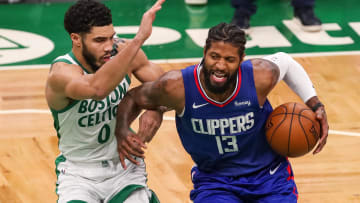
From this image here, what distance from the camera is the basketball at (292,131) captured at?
525cm

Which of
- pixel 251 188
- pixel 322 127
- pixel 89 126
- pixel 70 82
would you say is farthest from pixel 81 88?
pixel 322 127

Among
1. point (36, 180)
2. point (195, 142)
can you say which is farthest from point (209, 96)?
point (36, 180)

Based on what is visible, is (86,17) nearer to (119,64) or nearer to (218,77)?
(119,64)

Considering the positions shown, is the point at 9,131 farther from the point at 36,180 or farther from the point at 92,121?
the point at 92,121

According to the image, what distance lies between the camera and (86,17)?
4906 mm

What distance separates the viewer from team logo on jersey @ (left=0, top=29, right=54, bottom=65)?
9672mm

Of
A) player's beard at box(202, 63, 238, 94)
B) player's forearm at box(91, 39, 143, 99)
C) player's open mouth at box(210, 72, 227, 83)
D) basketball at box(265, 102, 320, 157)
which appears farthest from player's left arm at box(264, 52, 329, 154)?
player's forearm at box(91, 39, 143, 99)

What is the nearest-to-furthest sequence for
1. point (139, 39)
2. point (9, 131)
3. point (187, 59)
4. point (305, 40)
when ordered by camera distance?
point (139, 39), point (9, 131), point (187, 59), point (305, 40)

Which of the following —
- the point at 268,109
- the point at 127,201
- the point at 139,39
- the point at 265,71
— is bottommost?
the point at 127,201

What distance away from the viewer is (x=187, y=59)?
9.49 meters

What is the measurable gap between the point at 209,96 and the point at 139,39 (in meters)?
0.89

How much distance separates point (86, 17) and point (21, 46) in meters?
5.36

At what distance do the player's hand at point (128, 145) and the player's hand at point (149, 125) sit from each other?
0.08 m

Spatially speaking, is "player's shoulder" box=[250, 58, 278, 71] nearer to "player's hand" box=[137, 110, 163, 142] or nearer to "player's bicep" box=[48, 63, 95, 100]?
"player's hand" box=[137, 110, 163, 142]
